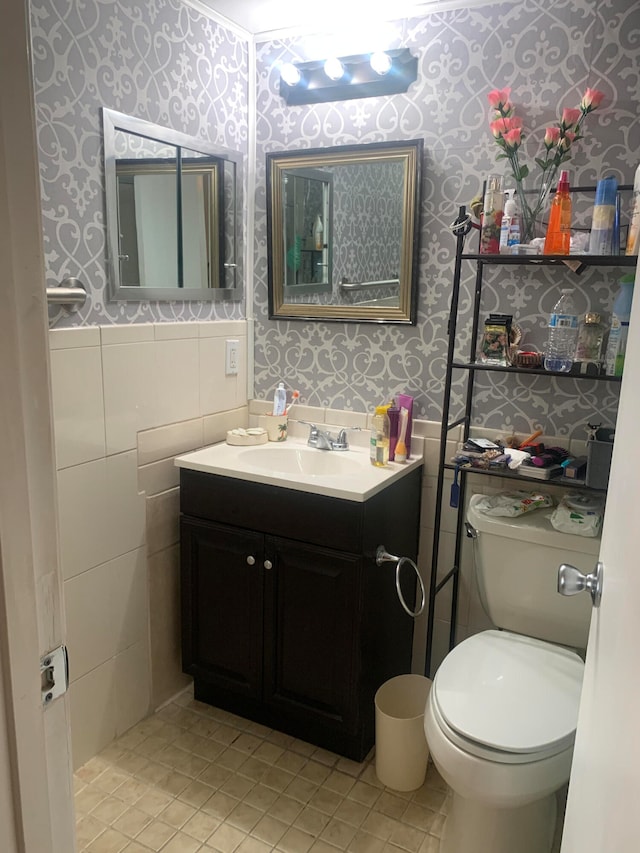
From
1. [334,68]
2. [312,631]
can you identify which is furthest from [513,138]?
[312,631]

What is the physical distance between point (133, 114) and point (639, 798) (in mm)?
2008

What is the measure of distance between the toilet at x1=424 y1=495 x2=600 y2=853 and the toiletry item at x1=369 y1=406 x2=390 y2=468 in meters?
0.32

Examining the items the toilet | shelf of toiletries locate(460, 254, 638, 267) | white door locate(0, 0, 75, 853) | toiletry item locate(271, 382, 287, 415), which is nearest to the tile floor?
the toilet

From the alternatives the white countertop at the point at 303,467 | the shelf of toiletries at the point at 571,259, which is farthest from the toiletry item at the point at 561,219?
the white countertop at the point at 303,467

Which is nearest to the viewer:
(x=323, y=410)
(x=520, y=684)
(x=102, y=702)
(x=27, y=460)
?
(x=27, y=460)

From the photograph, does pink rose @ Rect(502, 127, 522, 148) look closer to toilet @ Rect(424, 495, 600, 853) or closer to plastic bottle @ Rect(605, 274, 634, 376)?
plastic bottle @ Rect(605, 274, 634, 376)

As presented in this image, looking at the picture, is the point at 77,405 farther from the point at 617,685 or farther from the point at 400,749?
the point at 617,685

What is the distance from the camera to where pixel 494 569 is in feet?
6.39

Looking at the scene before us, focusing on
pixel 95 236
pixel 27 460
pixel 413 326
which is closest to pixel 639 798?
pixel 27 460

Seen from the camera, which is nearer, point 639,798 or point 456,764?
point 639,798

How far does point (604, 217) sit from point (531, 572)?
96cm

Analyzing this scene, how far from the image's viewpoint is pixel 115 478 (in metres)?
2.03

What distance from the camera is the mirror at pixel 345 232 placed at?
2146 millimetres

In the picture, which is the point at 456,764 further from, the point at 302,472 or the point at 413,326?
the point at 413,326
